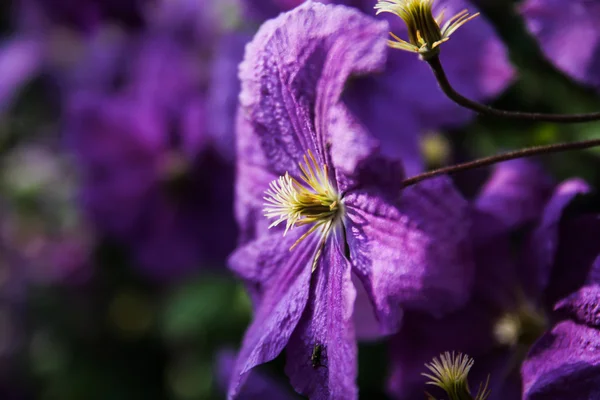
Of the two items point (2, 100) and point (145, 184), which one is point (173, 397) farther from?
point (2, 100)

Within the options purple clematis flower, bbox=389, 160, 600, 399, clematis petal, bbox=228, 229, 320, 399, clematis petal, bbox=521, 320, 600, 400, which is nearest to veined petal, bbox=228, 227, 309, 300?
clematis petal, bbox=228, 229, 320, 399

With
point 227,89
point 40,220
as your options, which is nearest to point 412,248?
point 227,89

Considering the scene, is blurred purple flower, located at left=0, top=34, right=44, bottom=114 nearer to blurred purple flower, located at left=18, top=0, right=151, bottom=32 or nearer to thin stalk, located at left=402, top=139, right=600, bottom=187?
blurred purple flower, located at left=18, top=0, right=151, bottom=32

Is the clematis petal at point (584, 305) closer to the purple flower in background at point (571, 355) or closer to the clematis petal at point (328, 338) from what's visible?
the purple flower in background at point (571, 355)

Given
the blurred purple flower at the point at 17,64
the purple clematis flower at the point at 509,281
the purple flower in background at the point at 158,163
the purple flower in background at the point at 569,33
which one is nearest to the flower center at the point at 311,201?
the purple clematis flower at the point at 509,281

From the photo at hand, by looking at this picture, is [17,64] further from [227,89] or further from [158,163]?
[227,89]
